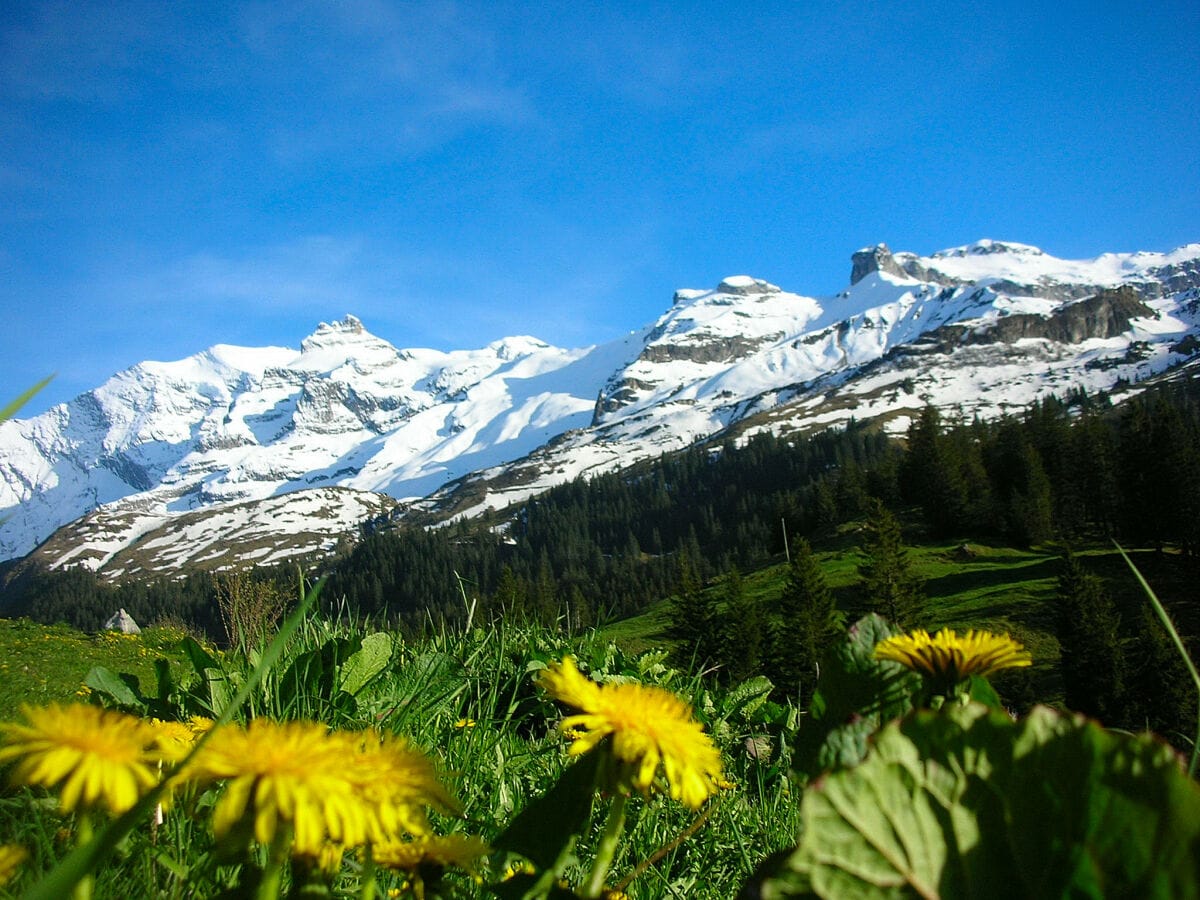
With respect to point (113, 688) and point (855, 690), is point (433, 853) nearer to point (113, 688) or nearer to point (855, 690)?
point (855, 690)

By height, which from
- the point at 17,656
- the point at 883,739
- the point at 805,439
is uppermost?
the point at 805,439

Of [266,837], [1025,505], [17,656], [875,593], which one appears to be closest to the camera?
[266,837]

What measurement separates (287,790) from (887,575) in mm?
45408

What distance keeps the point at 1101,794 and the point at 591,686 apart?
682 millimetres

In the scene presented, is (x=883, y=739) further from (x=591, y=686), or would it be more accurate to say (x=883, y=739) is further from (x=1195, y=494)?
(x=1195, y=494)

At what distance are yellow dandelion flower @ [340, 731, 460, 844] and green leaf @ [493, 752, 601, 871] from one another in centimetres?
27

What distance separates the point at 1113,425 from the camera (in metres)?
127

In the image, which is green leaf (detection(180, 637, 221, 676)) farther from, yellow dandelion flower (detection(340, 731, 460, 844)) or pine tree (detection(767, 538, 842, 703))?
pine tree (detection(767, 538, 842, 703))

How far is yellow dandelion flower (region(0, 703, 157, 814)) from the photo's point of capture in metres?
0.77

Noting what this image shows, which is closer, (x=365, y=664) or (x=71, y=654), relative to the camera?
(x=365, y=664)

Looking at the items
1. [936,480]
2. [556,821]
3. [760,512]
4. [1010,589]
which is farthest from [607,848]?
[760,512]

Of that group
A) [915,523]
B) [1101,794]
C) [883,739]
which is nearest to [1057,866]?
[1101,794]

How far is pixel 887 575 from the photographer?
138 feet

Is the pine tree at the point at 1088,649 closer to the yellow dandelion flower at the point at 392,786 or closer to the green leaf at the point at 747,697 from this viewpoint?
the green leaf at the point at 747,697
